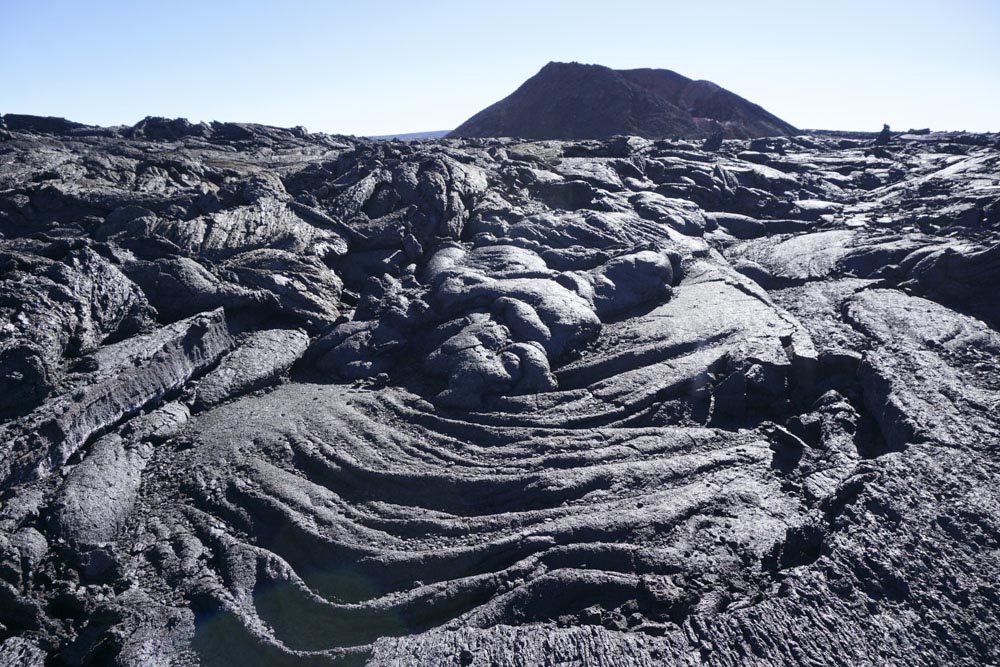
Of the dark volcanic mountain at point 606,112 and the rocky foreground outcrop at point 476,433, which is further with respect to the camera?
the dark volcanic mountain at point 606,112

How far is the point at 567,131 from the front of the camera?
38000 millimetres

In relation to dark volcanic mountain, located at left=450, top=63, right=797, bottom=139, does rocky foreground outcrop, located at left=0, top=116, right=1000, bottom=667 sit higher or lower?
lower

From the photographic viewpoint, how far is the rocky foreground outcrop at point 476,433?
496 cm

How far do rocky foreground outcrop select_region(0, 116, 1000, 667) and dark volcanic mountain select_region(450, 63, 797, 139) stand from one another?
25667mm

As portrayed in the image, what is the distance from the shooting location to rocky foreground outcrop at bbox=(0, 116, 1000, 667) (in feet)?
16.3

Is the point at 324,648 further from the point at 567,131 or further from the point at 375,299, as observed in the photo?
the point at 567,131

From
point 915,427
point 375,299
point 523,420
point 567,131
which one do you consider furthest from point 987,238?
point 567,131

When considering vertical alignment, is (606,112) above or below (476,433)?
above

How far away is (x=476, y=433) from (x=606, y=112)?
35177mm

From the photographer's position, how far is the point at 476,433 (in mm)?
7328

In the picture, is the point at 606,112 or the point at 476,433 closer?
the point at 476,433

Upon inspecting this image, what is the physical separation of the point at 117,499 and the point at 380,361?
3.78 m

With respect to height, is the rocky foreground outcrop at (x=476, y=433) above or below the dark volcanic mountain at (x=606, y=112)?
below

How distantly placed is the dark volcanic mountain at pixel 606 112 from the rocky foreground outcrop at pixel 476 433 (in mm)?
25667
